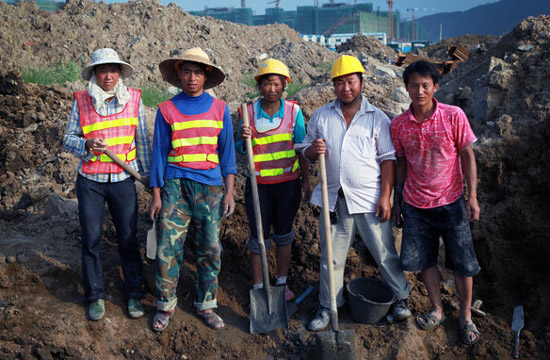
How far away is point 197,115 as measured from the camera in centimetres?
330

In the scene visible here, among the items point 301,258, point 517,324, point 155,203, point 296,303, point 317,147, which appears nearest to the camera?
point 317,147

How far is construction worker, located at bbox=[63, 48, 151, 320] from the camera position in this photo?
3.26 metres

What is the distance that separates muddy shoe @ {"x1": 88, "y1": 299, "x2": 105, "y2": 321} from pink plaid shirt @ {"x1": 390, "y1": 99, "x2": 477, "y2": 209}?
247 cm

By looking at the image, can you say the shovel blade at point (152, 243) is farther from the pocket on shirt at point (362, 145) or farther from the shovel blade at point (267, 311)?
the pocket on shirt at point (362, 145)

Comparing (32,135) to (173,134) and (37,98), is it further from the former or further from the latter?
(173,134)

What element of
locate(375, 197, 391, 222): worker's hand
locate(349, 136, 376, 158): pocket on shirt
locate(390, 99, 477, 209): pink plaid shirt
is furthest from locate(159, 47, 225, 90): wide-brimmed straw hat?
locate(375, 197, 391, 222): worker's hand

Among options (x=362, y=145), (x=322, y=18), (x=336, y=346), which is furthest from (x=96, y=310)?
(x=322, y=18)

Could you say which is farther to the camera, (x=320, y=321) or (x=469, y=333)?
(x=320, y=321)

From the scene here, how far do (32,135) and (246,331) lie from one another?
5.96 meters

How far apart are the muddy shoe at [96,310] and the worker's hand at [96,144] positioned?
121 centimetres

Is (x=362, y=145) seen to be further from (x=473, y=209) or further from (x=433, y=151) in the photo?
(x=473, y=209)

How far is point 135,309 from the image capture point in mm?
3600

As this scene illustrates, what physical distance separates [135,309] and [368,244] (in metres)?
1.91

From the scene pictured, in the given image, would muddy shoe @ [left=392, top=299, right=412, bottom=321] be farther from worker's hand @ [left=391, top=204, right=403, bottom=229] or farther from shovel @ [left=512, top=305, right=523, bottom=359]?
shovel @ [left=512, top=305, right=523, bottom=359]
